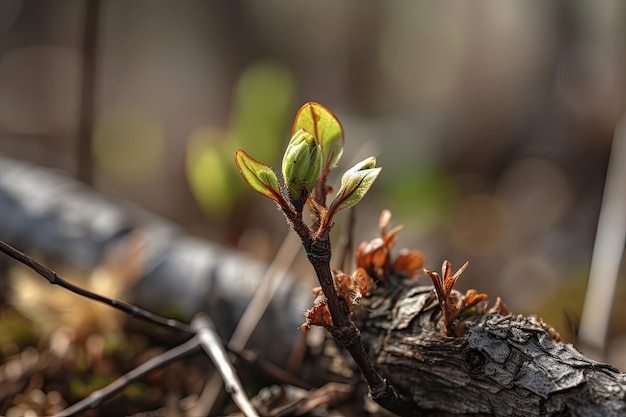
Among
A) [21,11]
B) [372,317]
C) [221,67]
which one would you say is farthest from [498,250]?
[21,11]

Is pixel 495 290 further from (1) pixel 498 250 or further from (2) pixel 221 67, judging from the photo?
(2) pixel 221 67

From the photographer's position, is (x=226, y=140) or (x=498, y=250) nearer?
(x=226, y=140)

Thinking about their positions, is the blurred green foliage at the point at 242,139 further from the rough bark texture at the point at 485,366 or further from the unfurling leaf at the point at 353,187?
the unfurling leaf at the point at 353,187

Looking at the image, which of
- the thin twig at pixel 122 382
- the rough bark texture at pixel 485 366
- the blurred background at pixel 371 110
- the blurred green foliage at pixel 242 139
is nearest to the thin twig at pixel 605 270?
the blurred background at pixel 371 110

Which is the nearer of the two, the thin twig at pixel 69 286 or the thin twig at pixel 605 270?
the thin twig at pixel 69 286

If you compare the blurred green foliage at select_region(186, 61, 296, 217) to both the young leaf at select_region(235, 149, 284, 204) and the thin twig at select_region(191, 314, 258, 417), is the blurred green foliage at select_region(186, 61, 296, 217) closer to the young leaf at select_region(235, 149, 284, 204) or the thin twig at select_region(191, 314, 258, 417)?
the thin twig at select_region(191, 314, 258, 417)

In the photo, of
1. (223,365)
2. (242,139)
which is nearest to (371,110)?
(242,139)
